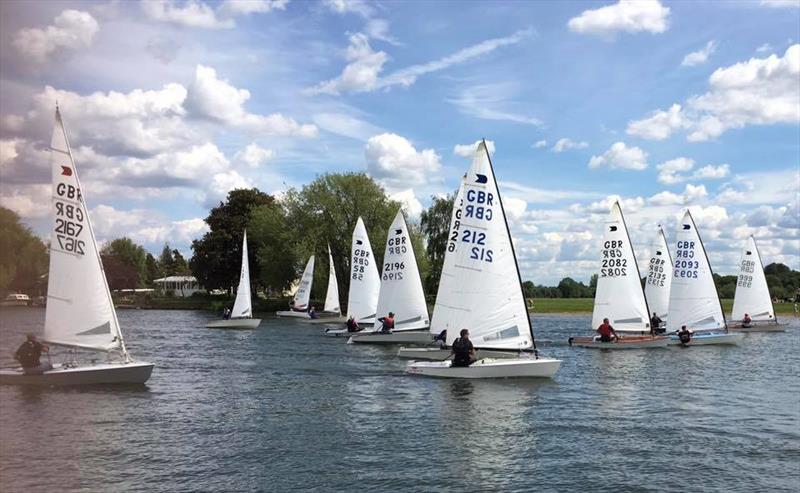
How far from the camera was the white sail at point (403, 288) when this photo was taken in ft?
135

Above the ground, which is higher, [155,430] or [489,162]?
[489,162]

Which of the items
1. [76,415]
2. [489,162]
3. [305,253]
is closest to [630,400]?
[489,162]

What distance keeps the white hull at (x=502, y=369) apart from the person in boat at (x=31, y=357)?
1319cm

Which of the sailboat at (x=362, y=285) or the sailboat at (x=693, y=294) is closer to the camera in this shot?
the sailboat at (x=693, y=294)

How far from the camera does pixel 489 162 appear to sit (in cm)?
2705

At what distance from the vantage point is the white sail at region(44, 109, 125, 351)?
76.0 ft

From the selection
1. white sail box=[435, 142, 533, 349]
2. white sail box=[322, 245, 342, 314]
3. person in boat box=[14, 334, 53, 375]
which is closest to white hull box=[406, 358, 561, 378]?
white sail box=[435, 142, 533, 349]

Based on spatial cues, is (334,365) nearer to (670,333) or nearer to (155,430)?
(155,430)

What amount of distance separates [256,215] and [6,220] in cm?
6695

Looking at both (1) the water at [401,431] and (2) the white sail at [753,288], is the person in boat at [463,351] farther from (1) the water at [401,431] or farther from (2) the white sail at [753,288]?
(2) the white sail at [753,288]

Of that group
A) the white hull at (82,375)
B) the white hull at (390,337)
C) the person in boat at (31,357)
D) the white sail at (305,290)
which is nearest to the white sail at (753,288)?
the white hull at (390,337)

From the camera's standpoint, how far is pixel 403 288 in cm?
4109

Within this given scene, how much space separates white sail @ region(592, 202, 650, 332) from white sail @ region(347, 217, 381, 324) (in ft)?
50.2

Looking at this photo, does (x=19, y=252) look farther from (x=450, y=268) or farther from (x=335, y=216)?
(x=335, y=216)
